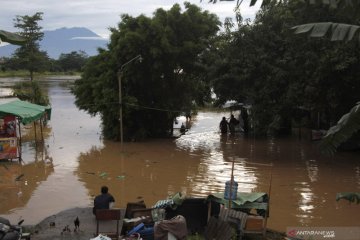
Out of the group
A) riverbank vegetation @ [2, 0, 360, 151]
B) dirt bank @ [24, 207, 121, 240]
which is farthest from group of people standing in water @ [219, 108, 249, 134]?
dirt bank @ [24, 207, 121, 240]

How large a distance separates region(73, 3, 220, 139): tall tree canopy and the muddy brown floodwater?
1574 millimetres

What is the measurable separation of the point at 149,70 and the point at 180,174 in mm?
8231

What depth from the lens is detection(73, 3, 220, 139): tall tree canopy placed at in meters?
22.4

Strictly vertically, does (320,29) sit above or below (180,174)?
above

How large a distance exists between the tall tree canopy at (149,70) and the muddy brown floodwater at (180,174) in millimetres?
1574

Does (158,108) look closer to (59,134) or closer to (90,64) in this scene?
(90,64)

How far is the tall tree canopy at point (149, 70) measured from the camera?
73.5 ft

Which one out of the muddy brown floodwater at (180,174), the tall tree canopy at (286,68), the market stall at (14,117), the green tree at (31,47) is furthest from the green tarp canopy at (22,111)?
the green tree at (31,47)

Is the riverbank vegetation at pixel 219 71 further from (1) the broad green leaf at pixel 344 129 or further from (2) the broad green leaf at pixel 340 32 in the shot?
(1) the broad green leaf at pixel 344 129

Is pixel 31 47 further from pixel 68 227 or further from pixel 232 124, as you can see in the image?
pixel 68 227

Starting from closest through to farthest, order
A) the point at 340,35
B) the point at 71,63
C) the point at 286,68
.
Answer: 1. the point at 340,35
2. the point at 286,68
3. the point at 71,63

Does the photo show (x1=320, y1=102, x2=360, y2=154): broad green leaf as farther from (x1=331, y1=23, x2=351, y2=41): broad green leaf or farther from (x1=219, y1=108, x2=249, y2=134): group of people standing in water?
(x1=219, y1=108, x2=249, y2=134): group of people standing in water

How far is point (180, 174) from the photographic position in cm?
1645

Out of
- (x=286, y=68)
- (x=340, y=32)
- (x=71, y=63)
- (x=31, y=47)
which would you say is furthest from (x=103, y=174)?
(x=71, y=63)
